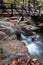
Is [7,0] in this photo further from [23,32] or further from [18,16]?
[23,32]

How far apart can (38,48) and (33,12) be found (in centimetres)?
1117

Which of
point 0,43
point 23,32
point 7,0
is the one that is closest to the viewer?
point 0,43

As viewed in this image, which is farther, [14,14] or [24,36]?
[14,14]

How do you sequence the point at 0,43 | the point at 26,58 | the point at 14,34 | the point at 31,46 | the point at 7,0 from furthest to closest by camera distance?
the point at 7,0, the point at 14,34, the point at 31,46, the point at 0,43, the point at 26,58

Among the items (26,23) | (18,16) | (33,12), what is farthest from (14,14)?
(26,23)

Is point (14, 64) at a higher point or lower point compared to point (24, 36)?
higher

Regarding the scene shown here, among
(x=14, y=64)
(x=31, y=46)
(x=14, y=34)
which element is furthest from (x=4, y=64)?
(x=14, y=34)

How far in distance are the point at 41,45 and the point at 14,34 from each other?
88.9 inches

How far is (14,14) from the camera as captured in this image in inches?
876

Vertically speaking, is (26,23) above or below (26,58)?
below

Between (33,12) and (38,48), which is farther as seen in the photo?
(33,12)

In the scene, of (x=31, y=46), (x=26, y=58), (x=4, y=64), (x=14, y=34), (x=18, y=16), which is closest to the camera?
(x=4, y=64)

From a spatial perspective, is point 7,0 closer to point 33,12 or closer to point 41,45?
point 33,12

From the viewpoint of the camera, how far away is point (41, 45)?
40.7 feet
